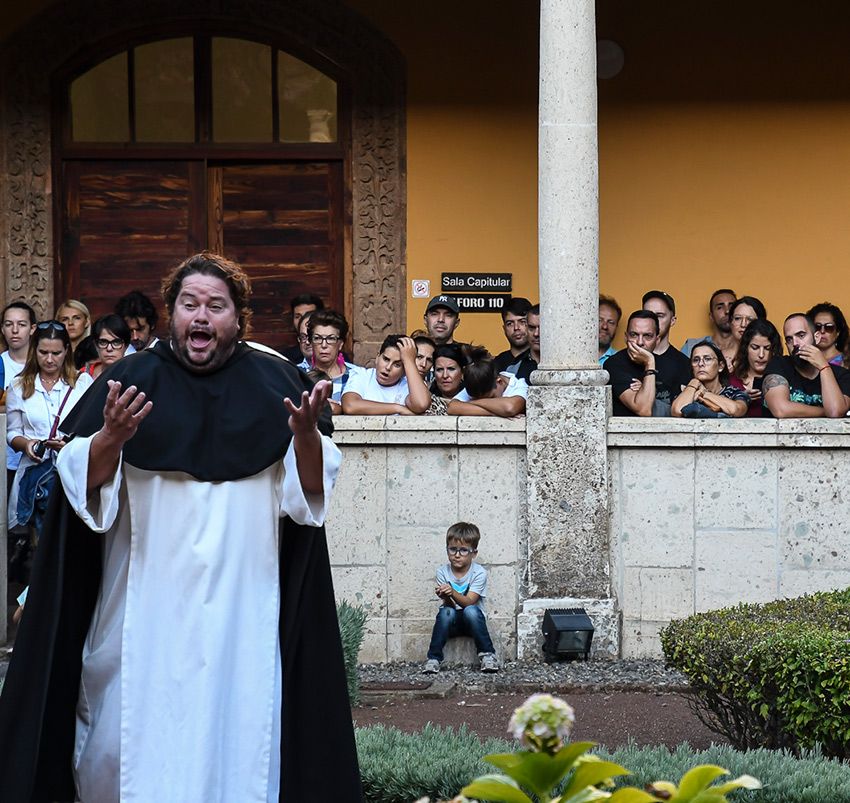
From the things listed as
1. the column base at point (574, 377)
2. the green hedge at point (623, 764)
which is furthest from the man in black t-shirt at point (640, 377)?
the green hedge at point (623, 764)

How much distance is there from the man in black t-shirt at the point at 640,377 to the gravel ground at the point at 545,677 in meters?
1.57

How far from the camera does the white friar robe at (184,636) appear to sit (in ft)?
14.2

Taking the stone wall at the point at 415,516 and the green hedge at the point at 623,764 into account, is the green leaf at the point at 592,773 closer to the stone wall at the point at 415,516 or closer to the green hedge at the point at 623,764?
the green hedge at the point at 623,764

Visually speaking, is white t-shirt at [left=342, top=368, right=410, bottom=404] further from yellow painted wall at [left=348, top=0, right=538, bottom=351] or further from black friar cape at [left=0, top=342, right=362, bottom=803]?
black friar cape at [left=0, top=342, right=362, bottom=803]

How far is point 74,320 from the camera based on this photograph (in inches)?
412

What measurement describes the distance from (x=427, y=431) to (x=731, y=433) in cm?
183

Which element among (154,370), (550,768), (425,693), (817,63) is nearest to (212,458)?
(154,370)

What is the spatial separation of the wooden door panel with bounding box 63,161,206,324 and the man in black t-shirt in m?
4.17

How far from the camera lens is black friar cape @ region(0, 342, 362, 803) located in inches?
172

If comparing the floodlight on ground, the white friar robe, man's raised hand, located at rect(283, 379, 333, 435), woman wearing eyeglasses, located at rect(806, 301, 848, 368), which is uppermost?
woman wearing eyeglasses, located at rect(806, 301, 848, 368)

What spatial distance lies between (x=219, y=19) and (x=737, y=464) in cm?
563

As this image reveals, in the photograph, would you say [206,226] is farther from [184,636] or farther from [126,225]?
[184,636]

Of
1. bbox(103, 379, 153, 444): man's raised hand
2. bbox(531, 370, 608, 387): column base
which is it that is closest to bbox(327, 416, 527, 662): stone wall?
bbox(531, 370, 608, 387): column base

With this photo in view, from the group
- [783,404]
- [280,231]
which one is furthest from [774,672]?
[280,231]
